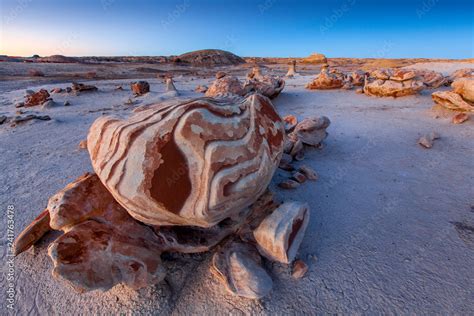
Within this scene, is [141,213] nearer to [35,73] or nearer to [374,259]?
[374,259]

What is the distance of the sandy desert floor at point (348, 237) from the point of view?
1.55 m

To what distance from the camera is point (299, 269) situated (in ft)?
5.45

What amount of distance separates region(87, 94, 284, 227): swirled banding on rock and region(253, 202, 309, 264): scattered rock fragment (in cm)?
26

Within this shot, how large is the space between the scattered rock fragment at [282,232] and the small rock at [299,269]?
68mm

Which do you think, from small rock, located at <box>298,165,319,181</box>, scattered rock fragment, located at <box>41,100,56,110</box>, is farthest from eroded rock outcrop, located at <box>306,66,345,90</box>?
scattered rock fragment, located at <box>41,100,56,110</box>

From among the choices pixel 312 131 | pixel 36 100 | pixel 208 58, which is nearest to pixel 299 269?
pixel 312 131

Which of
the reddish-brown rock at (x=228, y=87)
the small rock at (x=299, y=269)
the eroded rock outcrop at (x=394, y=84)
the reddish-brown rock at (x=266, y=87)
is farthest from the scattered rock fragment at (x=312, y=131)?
the eroded rock outcrop at (x=394, y=84)

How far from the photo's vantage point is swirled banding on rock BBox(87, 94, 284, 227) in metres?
1.46

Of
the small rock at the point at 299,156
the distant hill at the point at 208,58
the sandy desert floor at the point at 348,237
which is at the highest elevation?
the distant hill at the point at 208,58

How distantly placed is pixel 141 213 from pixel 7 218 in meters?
1.64

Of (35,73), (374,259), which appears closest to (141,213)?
(374,259)

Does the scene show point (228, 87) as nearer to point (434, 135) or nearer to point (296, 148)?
point (296, 148)

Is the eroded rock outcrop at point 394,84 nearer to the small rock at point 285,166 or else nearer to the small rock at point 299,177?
the small rock at point 285,166

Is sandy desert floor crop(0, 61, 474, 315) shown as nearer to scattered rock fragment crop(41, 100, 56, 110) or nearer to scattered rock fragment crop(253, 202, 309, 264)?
scattered rock fragment crop(253, 202, 309, 264)
